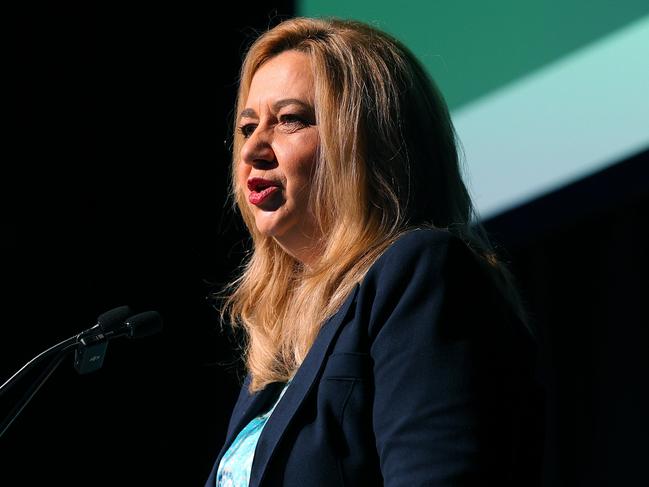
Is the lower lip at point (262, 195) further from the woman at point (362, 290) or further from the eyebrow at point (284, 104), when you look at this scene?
the eyebrow at point (284, 104)

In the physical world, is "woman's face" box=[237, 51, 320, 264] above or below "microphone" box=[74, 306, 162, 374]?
above

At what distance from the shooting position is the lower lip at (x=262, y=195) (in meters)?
1.47

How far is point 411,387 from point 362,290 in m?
0.19

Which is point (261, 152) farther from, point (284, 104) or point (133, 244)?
point (133, 244)

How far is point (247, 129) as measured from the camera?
1.61m

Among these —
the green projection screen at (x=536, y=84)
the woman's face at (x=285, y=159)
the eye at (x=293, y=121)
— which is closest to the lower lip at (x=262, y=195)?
the woman's face at (x=285, y=159)

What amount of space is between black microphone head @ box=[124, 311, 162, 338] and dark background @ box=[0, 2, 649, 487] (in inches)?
45.1

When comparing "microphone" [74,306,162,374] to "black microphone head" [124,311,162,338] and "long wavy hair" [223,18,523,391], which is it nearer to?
"black microphone head" [124,311,162,338]

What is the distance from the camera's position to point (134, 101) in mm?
3010

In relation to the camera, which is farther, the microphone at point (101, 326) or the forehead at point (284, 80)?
the forehead at point (284, 80)

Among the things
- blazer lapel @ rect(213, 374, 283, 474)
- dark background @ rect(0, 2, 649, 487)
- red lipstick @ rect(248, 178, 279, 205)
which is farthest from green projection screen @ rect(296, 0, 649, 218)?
blazer lapel @ rect(213, 374, 283, 474)

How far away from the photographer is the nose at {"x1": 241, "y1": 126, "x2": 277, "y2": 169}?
1.49 m

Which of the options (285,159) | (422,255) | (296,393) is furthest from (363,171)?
(296,393)

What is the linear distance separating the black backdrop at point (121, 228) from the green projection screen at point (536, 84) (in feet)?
2.30
